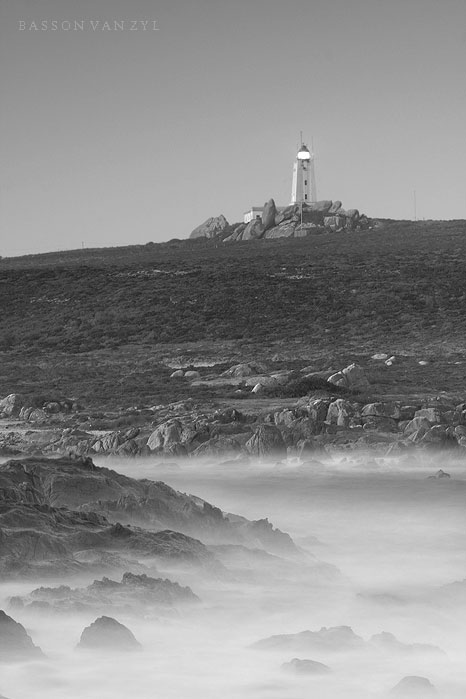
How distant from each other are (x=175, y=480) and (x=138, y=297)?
37.5m

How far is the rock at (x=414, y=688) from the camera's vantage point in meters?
9.06

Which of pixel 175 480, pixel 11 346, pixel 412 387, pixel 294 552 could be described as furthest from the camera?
pixel 11 346

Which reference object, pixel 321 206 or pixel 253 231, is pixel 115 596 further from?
pixel 321 206

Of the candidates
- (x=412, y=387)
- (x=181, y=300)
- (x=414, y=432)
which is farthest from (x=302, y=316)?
(x=414, y=432)

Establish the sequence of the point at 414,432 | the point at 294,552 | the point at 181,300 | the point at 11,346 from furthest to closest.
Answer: the point at 181,300, the point at 11,346, the point at 414,432, the point at 294,552

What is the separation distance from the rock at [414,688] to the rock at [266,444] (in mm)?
12550

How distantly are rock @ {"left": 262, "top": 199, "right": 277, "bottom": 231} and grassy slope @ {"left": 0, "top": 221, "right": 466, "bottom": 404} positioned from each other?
5288 centimetres

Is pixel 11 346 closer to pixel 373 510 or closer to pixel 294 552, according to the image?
pixel 373 510

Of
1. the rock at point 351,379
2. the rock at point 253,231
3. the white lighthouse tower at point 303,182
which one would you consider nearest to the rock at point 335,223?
the rock at point 253,231

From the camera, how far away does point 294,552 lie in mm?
13867

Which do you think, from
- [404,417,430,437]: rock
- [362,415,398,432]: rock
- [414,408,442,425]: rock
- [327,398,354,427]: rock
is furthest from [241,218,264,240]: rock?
[404,417,430,437]: rock

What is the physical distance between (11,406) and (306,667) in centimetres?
1963

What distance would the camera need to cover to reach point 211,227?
14612cm

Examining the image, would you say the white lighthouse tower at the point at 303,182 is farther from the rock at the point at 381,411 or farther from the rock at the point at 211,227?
the rock at the point at 381,411
